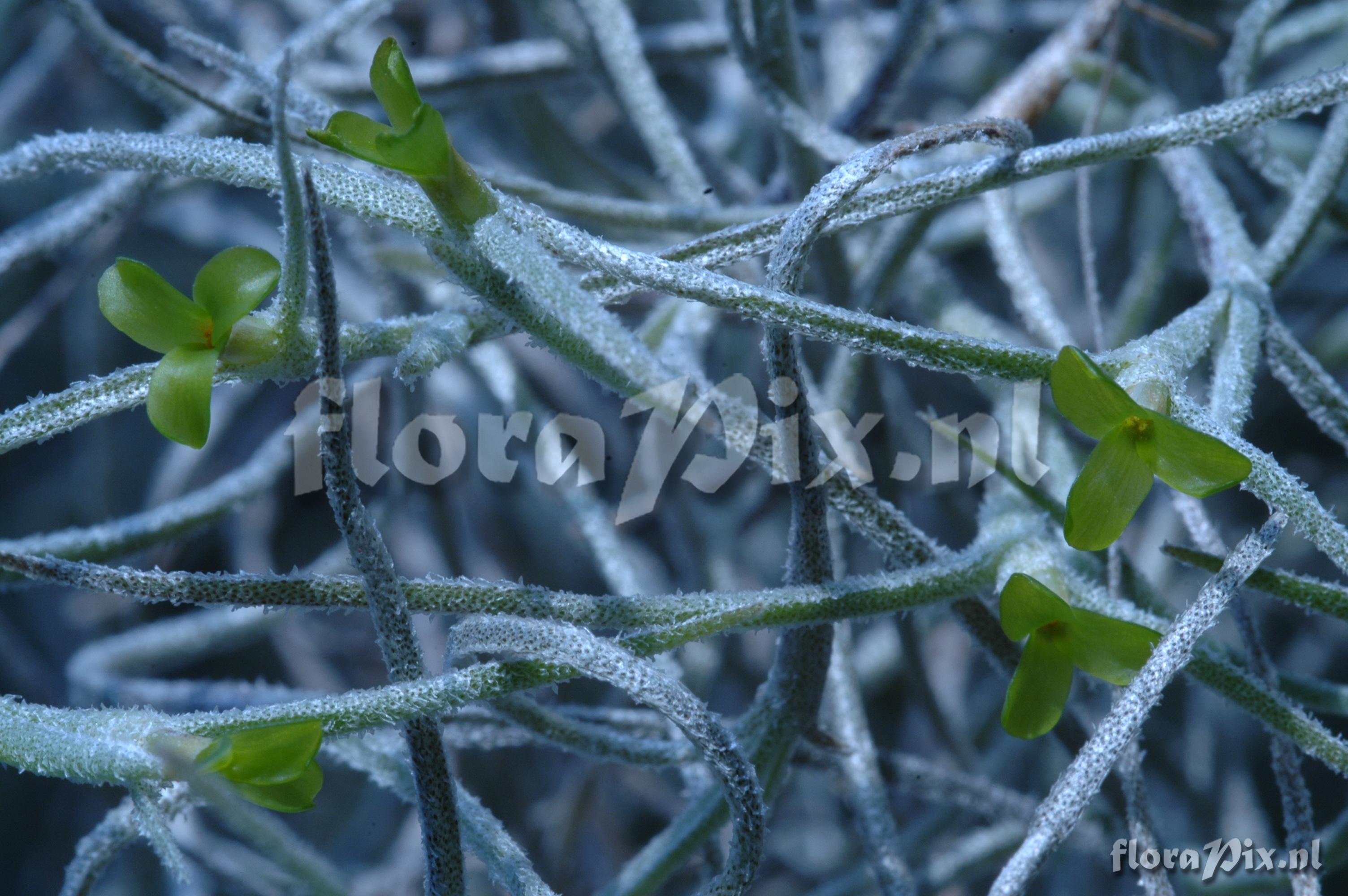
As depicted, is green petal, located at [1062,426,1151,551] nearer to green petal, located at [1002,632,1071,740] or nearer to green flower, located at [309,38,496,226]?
green petal, located at [1002,632,1071,740]

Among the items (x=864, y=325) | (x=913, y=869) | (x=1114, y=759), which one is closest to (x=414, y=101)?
(x=864, y=325)

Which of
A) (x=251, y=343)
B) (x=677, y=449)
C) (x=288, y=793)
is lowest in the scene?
(x=288, y=793)

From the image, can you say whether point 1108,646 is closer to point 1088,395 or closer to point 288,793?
point 1088,395

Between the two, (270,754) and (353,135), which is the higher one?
(353,135)

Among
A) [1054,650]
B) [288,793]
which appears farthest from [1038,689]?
[288,793]

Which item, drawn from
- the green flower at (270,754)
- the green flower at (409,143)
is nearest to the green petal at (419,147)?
the green flower at (409,143)

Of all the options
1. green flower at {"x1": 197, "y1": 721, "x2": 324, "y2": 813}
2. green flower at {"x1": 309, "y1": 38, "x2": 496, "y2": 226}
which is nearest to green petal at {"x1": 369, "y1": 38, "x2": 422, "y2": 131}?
green flower at {"x1": 309, "y1": 38, "x2": 496, "y2": 226}

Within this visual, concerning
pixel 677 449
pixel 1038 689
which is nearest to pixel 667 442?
pixel 677 449

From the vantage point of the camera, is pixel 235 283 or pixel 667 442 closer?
pixel 235 283
